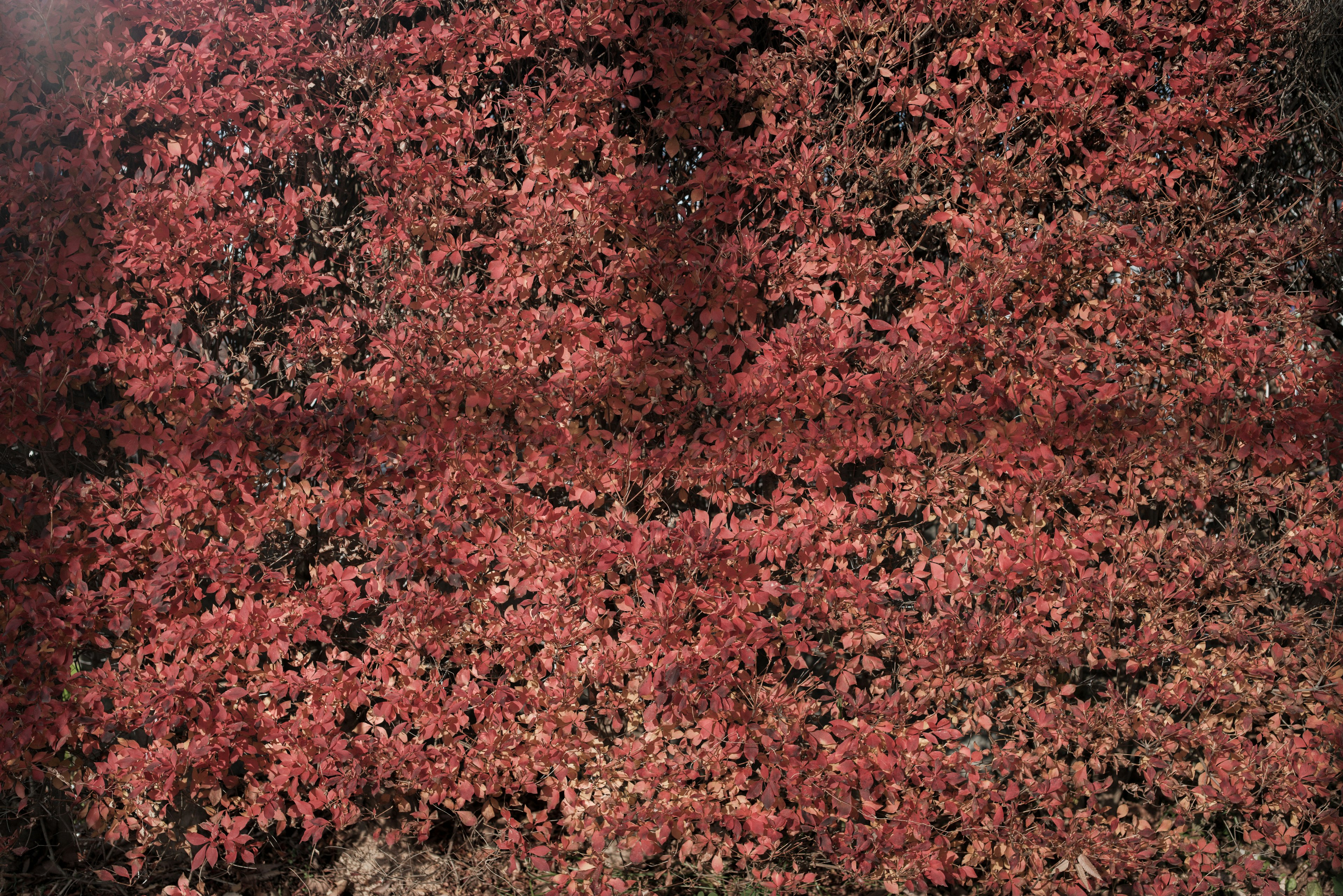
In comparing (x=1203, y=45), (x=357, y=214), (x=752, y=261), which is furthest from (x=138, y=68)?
(x=1203, y=45)

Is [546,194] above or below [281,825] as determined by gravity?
above

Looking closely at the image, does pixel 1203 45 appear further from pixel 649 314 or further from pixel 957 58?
pixel 649 314

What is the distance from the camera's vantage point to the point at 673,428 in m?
3.14

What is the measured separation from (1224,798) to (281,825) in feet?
11.0

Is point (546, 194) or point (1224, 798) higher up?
point (546, 194)

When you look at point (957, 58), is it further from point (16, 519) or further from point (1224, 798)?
point (16, 519)

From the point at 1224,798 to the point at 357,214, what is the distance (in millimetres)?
3746

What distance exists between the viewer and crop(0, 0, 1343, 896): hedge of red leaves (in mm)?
3102

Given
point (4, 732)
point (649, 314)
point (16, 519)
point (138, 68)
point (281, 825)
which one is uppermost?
point (138, 68)

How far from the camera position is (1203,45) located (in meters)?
3.30

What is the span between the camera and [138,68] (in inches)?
124

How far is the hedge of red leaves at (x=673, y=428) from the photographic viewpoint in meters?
3.10

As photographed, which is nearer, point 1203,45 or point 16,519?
point 16,519

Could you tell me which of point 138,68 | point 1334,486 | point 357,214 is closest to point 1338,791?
point 1334,486
